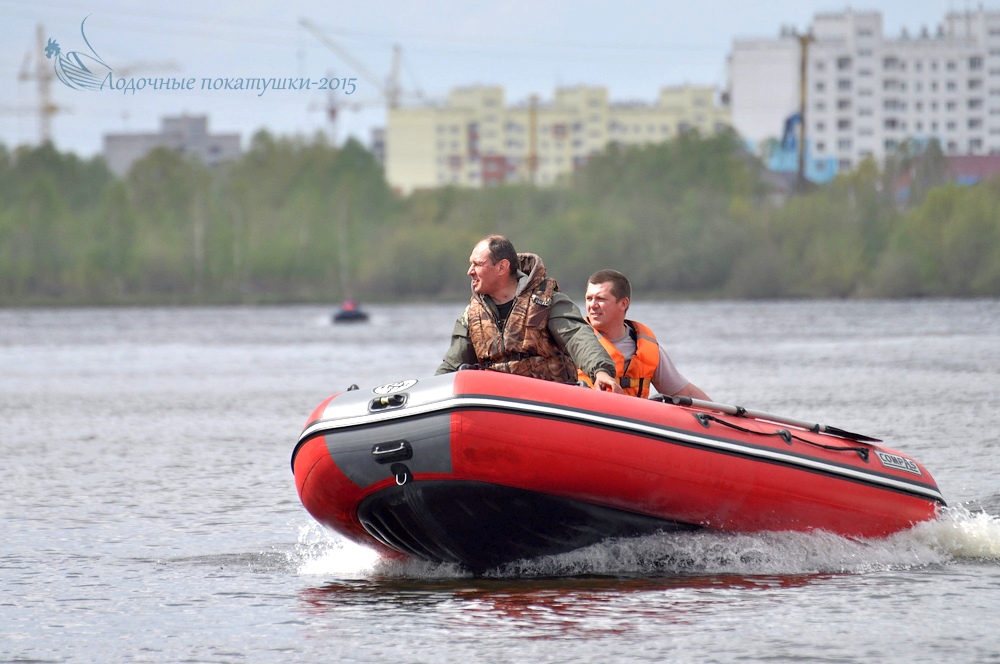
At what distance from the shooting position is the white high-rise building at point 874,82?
120 meters

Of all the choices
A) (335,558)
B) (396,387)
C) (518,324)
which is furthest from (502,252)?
(335,558)

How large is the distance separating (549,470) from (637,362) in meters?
0.87

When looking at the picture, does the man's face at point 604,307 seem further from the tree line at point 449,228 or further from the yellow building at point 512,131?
the yellow building at point 512,131

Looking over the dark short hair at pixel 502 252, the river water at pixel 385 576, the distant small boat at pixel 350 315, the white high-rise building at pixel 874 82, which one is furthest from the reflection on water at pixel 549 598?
the white high-rise building at pixel 874 82

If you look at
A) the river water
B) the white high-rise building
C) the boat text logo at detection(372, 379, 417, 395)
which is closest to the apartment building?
the white high-rise building

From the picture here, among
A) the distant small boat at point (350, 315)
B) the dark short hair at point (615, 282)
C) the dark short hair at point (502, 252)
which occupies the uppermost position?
the dark short hair at point (502, 252)

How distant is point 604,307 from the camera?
7.15m

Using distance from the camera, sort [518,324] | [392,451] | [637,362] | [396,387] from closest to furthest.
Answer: [392,451]
[396,387]
[518,324]
[637,362]

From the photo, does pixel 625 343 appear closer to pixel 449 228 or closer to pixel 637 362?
pixel 637 362

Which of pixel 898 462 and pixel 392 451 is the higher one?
pixel 392 451

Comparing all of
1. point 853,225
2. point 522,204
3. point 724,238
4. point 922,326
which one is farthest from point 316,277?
point 922,326

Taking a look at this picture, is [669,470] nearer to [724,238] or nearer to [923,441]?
[923,441]

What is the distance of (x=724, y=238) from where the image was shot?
8169 centimetres

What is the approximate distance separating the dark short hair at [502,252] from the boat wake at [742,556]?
1.40 m
